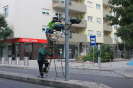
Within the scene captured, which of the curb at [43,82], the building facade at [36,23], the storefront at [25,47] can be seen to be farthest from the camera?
the storefront at [25,47]

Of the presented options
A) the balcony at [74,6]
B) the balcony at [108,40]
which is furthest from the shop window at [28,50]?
the balcony at [108,40]

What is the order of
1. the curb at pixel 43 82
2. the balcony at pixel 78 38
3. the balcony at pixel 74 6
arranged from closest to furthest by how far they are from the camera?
the curb at pixel 43 82 < the balcony at pixel 74 6 < the balcony at pixel 78 38

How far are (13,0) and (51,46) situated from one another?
22.3 m

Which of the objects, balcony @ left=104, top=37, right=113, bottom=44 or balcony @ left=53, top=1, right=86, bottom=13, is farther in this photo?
balcony @ left=104, top=37, right=113, bottom=44

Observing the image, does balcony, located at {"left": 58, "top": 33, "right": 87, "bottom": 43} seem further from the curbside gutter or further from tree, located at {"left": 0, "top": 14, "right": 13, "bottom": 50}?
the curbside gutter

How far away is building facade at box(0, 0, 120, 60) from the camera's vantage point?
29.4 meters

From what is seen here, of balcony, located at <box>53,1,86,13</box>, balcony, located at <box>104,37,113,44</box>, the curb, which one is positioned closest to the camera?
the curb

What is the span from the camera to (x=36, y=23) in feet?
102

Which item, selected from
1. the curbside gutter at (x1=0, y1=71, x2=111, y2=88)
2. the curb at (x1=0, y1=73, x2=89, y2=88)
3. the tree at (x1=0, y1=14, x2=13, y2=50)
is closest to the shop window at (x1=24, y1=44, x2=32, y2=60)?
the tree at (x1=0, y1=14, x2=13, y2=50)

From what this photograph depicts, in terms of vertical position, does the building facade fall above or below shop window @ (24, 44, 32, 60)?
above

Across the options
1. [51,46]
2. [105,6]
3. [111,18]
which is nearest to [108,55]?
[111,18]

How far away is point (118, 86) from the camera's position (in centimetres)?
808

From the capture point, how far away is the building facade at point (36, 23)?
29.4 meters

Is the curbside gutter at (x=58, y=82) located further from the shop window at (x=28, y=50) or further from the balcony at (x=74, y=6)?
the balcony at (x=74, y=6)
